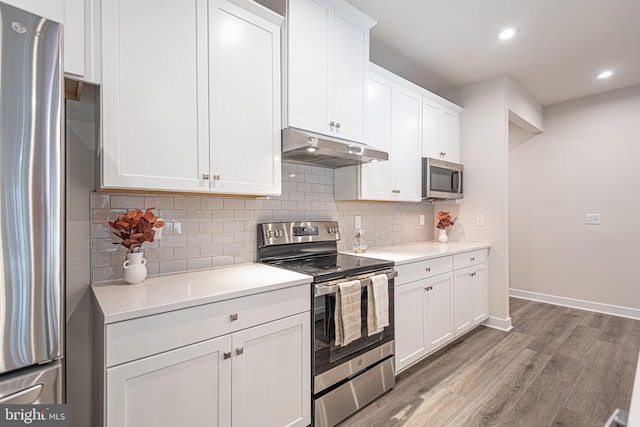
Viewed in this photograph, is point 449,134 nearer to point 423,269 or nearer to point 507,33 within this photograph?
point 507,33

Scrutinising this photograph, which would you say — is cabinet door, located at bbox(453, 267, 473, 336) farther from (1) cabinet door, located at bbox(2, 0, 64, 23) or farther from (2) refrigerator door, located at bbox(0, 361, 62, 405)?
(1) cabinet door, located at bbox(2, 0, 64, 23)

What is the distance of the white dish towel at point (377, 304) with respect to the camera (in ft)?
6.46

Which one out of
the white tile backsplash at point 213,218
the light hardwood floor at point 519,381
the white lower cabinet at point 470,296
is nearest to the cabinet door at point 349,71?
the white tile backsplash at point 213,218

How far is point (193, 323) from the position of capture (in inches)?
50.9

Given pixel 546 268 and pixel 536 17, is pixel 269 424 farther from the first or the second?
pixel 546 268

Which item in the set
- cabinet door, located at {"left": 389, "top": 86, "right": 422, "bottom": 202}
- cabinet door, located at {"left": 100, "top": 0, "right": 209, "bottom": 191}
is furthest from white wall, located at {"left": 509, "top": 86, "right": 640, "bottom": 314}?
cabinet door, located at {"left": 100, "top": 0, "right": 209, "bottom": 191}

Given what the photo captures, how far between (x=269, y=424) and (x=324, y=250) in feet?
4.14

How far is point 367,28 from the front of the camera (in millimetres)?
2363

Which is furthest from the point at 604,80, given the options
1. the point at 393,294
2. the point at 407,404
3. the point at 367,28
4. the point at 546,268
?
the point at 407,404

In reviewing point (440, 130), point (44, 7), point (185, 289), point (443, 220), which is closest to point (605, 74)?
point (440, 130)

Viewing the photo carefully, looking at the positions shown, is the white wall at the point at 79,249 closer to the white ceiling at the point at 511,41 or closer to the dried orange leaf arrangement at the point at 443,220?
the white ceiling at the point at 511,41

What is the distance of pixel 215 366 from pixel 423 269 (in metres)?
1.74

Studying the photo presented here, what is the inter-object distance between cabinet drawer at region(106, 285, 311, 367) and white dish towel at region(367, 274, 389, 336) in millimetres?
532

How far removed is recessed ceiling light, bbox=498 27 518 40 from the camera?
2.49m
